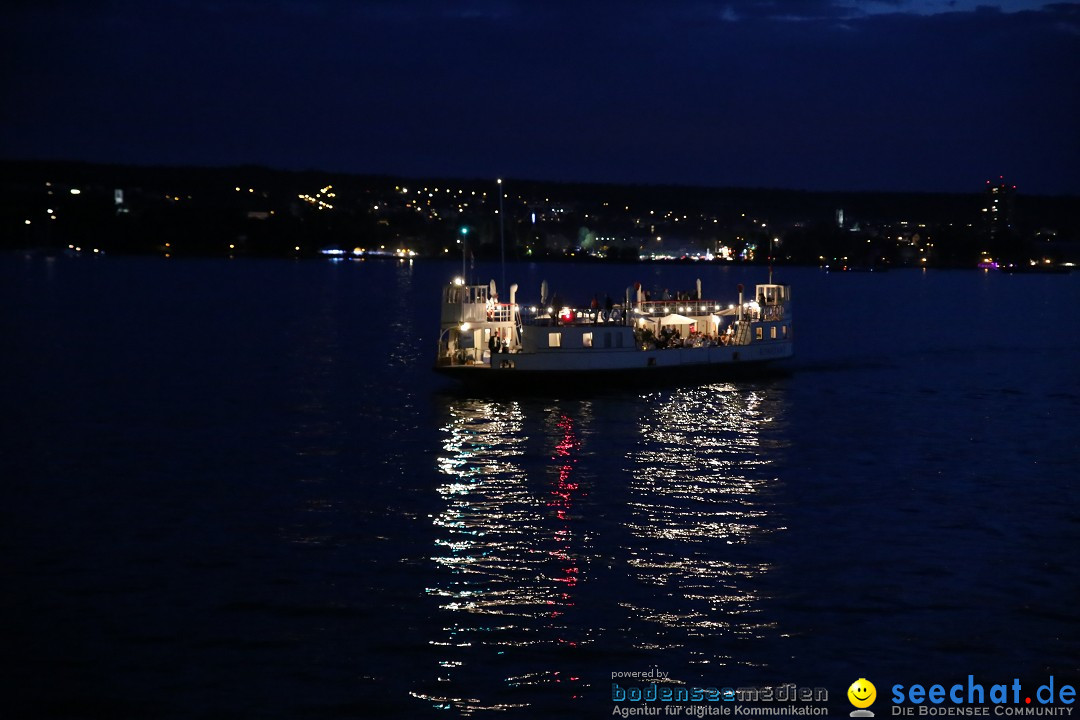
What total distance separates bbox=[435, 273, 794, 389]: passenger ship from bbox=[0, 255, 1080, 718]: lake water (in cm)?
127

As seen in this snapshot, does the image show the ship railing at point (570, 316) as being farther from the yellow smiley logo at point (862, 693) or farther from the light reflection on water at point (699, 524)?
the yellow smiley logo at point (862, 693)

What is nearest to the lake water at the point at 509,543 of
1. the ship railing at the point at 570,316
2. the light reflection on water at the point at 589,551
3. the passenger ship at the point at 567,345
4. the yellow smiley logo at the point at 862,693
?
the light reflection on water at the point at 589,551

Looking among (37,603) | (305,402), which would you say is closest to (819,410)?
(305,402)

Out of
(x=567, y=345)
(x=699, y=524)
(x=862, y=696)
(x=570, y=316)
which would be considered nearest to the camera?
(x=862, y=696)

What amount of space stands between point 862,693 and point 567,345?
32.3m

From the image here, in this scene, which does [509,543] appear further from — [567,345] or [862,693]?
[567,345]

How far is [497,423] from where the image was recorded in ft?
144

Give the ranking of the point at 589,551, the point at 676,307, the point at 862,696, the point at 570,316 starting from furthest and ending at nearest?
the point at 676,307 → the point at 570,316 → the point at 589,551 → the point at 862,696

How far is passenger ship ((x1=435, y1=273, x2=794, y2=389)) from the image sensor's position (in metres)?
49.9

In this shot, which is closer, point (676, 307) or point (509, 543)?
point (509, 543)

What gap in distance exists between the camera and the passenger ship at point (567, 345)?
164 ft

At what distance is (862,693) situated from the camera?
18.9 m

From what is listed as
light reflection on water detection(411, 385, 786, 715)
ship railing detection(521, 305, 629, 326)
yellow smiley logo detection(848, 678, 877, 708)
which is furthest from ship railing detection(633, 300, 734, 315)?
yellow smiley logo detection(848, 678, 877, 708)

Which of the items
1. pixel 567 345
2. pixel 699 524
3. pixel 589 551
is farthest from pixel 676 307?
pixel 589 551
